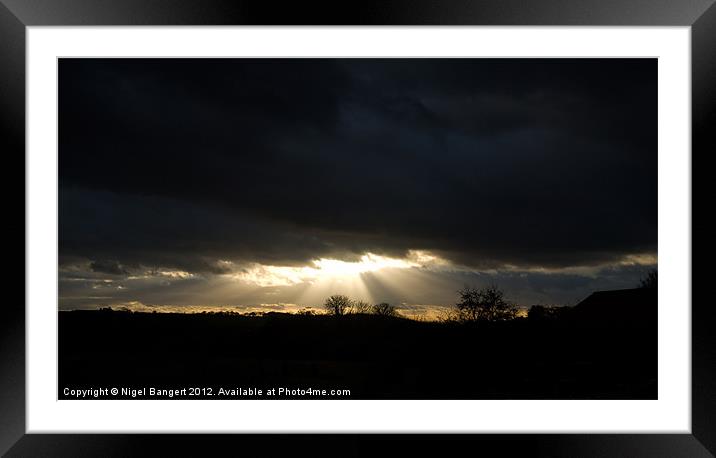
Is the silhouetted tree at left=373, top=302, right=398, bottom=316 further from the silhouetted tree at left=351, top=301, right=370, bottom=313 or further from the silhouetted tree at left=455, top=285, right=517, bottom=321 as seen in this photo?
the silhouetted tree at left=455, top=285, right=517, bottom=321

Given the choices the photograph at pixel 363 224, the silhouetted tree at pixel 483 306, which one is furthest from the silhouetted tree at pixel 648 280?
the silhouetted tree at pixel 483 306

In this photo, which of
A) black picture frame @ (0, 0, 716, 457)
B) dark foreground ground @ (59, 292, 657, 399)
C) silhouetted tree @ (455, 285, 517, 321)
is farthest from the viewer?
silhouetted tree @ (455, 285, 517, 321)

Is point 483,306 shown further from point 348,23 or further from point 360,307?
point 348,23

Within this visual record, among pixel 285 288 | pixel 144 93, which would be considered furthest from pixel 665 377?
pixel 144 93

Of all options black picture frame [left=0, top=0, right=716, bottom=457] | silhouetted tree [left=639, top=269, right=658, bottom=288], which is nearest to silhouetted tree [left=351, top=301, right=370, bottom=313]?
black picture frame [left=0, top=0, right=716, bottom=457]

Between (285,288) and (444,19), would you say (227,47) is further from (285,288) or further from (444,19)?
(285,288)

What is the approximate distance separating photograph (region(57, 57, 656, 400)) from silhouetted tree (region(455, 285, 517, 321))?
0.01 m

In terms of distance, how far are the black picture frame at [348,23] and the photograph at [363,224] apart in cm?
73

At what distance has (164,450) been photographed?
1734mm

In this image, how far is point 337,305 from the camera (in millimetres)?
2762

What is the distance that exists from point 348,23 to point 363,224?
4.34 feet

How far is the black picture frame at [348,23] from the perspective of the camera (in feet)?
5.48

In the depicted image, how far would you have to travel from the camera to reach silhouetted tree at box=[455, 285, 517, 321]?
274 centimetres

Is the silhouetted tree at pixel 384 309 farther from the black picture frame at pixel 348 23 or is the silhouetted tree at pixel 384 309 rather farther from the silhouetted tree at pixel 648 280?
the silhouetted tree at pixel 648 280
